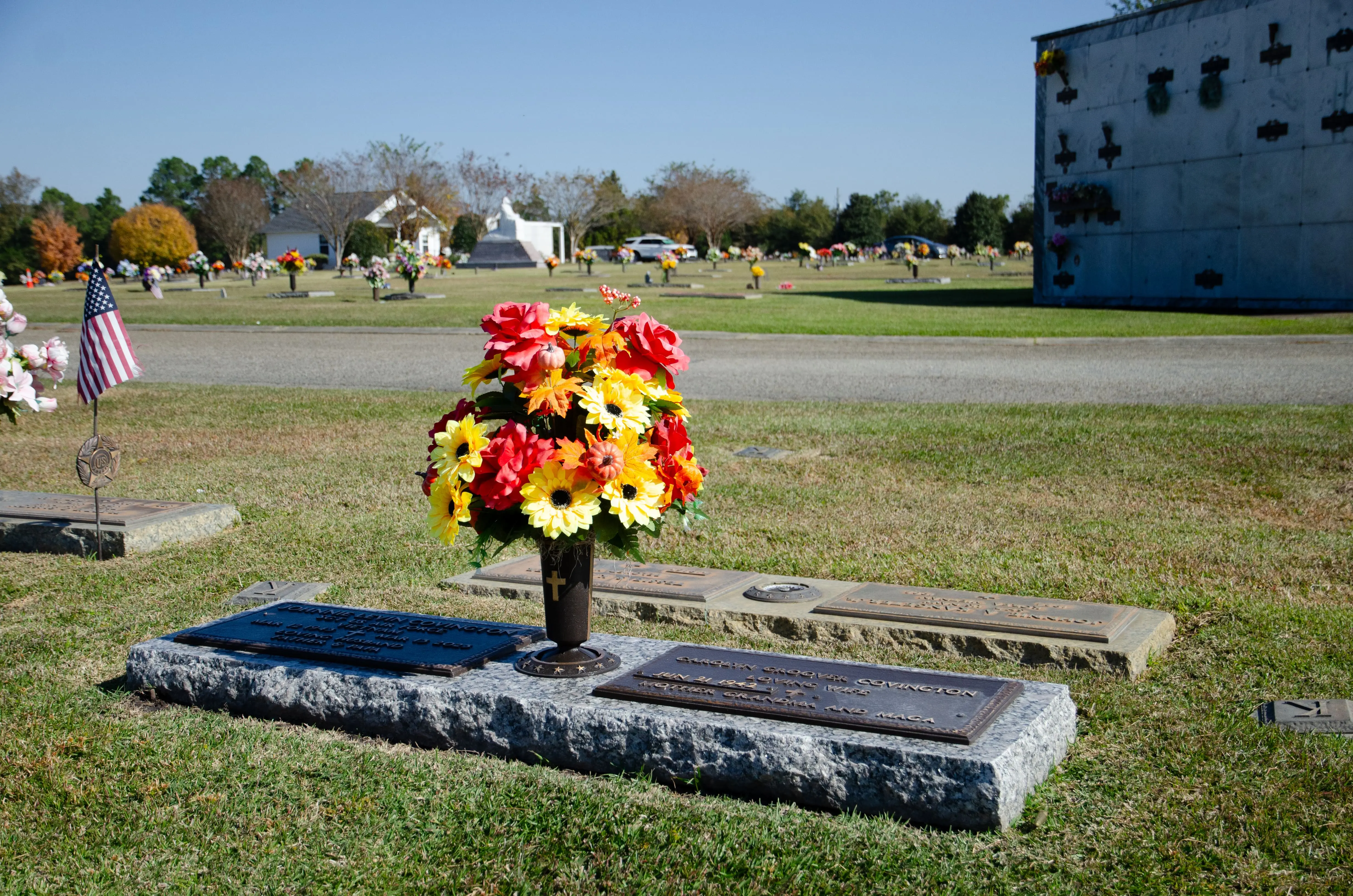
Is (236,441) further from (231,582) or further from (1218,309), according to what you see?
(1218,309)

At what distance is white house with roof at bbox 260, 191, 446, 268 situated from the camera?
224 feet

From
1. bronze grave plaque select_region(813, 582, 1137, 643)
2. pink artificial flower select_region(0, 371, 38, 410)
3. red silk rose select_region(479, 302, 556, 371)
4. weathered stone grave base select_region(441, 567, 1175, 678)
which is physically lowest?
weathered stone grave base select_region(441, 567, 1175, 678)

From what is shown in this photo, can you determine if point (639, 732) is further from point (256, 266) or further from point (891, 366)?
point (256, 266)

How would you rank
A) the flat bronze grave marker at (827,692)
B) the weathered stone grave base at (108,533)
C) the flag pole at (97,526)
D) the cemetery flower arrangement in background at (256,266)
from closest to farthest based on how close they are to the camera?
the flat bronze grave marker at (827,692)
the flag pole at (97,526)
the weathered stone grave base at (108,533)
the cemetery flower arrangement in background at (256,266)

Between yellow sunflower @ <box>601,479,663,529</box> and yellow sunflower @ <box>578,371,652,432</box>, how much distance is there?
155 millimetres

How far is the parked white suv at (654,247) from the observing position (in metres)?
62.2

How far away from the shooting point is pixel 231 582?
216 inches

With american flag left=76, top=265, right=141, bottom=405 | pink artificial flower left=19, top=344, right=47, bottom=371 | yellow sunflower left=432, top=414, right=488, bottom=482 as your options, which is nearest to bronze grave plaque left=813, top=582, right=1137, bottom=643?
yellow sunflower left=432, top=414, right=488, bottom=482

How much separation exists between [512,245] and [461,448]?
58276mm

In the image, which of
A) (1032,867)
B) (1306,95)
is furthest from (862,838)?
(1306,95)

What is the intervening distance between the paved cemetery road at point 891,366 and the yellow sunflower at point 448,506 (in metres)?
8.27

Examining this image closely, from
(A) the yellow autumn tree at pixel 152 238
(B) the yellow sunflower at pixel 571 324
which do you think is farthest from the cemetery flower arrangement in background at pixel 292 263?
(B) the yellow sunflower at pixel 571 324

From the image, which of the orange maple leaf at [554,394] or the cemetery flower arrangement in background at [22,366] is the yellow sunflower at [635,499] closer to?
the orange maple leaf at [554,394]

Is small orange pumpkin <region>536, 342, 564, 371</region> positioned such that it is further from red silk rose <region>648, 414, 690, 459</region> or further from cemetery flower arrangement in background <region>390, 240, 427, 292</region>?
cemetery flower arrangement in background <region>390, 240, 427, 292</region>
